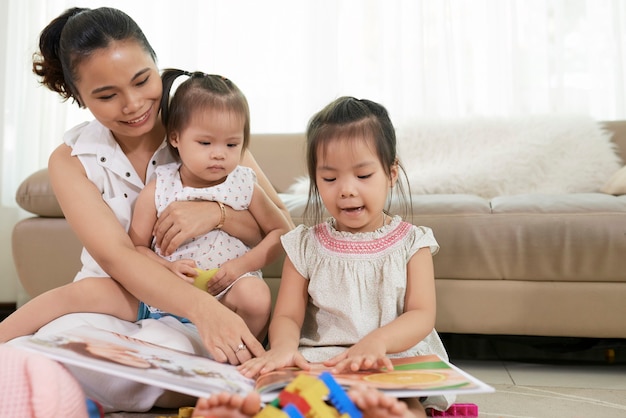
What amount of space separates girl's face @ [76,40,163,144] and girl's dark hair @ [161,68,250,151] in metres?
0.06

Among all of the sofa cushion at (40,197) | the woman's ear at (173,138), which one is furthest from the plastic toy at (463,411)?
the sofa cushion at (40,197)

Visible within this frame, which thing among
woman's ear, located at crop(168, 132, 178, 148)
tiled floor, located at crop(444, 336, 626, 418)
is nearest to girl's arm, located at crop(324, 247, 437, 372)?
tiled floor, located at crop(444, 336, 626, 418)

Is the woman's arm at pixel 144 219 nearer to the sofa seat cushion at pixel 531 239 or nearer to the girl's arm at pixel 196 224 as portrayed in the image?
the girl's arm at pixel 196 224

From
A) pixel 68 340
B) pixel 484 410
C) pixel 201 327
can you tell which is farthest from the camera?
pixel 484 410

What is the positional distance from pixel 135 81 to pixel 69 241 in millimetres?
Answer: 784

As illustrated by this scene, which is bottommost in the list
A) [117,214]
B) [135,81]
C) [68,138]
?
[117,214]

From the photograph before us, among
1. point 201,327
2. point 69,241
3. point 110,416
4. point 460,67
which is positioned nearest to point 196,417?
point 201,327

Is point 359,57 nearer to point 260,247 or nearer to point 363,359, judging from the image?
point 260,247

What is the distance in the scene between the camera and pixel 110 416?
1.18 metres

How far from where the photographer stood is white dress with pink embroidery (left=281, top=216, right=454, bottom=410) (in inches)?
47.3

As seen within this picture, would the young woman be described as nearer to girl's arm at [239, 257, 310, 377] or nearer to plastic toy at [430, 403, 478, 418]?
girl's arm at [239, 257, 310, 377]

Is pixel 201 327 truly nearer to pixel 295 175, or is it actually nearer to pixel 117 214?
pixel 117 214

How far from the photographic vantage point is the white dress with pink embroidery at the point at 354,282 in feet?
3.94

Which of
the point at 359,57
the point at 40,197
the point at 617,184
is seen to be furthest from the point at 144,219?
the point at 359,57
